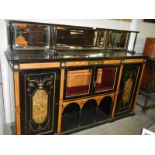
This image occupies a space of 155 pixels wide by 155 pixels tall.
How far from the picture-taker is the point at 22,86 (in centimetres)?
169

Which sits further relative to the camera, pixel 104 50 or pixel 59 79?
pixel 104 50

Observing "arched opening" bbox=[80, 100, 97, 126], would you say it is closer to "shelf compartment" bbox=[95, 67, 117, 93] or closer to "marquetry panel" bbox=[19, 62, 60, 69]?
"shelf compartment" bbox=[95, 67, 117, 93]

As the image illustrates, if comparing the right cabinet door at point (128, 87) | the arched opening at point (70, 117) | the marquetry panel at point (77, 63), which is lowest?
the arched opening at point (70, 117)

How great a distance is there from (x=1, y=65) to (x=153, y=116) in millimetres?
2890

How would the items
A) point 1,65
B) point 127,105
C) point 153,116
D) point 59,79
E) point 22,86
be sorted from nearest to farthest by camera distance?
1. point 22,86
2. point 59,79
3. point 1,65
4. point 127,105
5. point 153,116

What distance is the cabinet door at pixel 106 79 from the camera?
2406 mm

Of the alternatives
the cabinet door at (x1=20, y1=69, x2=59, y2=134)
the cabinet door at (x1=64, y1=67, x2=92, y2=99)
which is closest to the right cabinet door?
the cabinet door at (x1=64, y1=67, x2=92, y2=99)

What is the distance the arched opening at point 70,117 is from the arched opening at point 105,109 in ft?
1.30

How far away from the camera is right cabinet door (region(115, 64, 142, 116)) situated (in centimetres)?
254

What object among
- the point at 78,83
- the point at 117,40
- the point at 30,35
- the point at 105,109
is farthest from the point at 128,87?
the point at 30,35

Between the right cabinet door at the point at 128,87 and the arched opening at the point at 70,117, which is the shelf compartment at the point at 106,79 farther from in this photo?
the arched opening at the point at 70,117

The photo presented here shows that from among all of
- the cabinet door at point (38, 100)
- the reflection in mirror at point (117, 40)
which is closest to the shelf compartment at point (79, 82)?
the cabinet door at point (38, 100)
